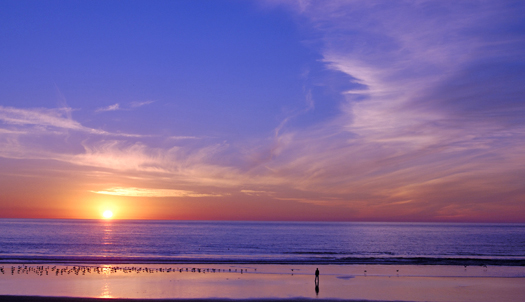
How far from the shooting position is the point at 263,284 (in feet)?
108

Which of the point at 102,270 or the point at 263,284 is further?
the point at 102,270

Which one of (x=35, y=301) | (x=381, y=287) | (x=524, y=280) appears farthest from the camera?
(x=524, y=280)

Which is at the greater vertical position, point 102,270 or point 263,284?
point 102,270

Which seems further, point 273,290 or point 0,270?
point 0,270

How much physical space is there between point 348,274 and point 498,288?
521 inches

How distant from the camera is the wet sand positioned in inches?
1099

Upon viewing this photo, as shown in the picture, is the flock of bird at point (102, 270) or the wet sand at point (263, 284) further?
the flock of bird at point (102, 270)

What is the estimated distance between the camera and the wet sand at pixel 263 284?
27906 mm

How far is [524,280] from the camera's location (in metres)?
37.3

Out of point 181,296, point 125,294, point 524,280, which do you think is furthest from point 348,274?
point 125,294

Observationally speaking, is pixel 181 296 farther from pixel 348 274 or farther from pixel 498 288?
pixel 498 288

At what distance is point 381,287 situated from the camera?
3216cm

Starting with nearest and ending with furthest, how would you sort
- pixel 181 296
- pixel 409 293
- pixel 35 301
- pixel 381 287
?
pixel 35 301 → pixel 181 296 → pixel 409 293 → pixel 381 287

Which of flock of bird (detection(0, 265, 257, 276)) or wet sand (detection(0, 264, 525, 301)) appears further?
flock of bird (detection(0, 265, 257, 276))
